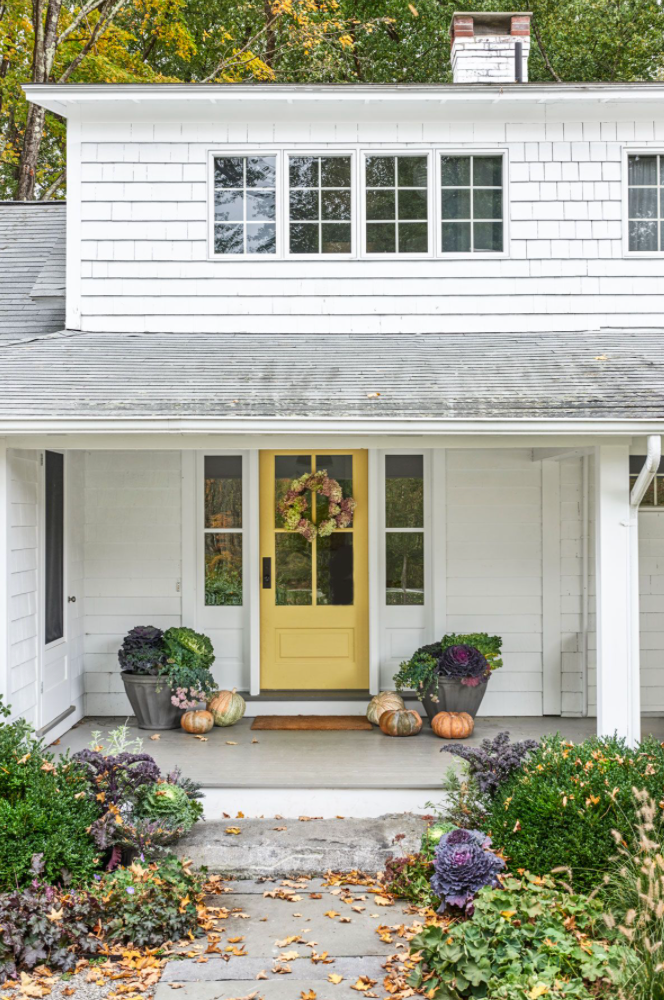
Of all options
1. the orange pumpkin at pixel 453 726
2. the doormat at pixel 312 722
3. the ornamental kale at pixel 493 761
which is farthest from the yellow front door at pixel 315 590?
the ornamental kale at pixel 493 761

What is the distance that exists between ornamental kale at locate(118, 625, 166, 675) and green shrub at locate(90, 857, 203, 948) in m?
2.71

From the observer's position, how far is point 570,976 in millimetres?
3420

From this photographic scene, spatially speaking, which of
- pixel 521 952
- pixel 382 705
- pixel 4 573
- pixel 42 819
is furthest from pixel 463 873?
pixel 4 573

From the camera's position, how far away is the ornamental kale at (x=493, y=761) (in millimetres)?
4805

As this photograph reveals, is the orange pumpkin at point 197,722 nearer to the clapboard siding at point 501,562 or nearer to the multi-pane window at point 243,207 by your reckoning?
the clapboard siding at point 501,562

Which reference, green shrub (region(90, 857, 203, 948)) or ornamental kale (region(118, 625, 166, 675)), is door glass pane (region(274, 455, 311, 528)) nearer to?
ornamental kale (region(118, 625, 166, 675))

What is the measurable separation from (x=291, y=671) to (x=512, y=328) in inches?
135

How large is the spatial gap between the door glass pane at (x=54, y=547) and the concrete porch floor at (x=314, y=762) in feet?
2.92

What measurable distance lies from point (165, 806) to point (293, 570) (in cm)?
306

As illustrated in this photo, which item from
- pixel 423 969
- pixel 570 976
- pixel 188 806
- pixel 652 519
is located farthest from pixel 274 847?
pixel 652 519

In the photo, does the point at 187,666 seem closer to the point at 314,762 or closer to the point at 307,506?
the point at 314,762

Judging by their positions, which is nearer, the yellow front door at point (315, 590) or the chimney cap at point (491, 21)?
the yellow front door at point (315, 590)

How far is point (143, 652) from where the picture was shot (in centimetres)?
704

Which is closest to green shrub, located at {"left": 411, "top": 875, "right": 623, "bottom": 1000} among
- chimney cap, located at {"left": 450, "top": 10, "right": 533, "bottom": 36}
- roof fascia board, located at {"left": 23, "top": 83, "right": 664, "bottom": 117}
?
roof fascia board, located at {"left": 23, "top": 83, "right": 664, "bottom": 117}
